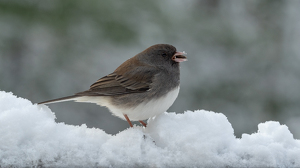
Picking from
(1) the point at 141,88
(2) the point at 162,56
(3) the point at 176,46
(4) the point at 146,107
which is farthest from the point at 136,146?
(3) the point at 176,46

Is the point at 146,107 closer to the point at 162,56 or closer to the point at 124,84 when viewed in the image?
the point at 124,84

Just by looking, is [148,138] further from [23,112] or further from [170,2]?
[170,2]

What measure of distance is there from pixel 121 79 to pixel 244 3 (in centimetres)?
221

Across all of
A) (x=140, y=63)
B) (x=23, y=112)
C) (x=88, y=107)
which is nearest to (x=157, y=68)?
(x=140, y=63)

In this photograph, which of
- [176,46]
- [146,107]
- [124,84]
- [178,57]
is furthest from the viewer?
[176,46]

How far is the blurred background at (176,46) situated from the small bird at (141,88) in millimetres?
1159

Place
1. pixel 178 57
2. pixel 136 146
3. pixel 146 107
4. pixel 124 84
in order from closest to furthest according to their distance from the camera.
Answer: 1. pixel 136 146
2. pixel 146 107
3. pixel 124 84
4. pixel 178 57

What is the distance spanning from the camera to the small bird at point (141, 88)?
1.96m

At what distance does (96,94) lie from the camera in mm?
2031

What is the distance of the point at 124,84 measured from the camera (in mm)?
2117

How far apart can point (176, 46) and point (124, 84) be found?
154cm

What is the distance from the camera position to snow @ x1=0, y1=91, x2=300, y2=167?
48.2 inches

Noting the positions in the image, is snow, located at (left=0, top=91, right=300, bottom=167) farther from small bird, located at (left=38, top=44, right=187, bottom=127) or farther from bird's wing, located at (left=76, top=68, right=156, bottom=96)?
bird's wing, located at (left=76, top=68, right=156, bottom=96)

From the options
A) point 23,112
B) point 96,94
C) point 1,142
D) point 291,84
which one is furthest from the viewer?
point 291,84
